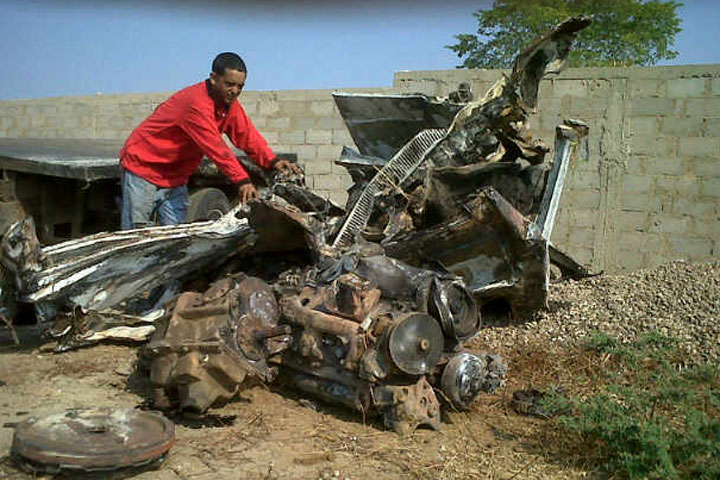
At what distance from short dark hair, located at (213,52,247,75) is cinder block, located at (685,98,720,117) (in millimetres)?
5687

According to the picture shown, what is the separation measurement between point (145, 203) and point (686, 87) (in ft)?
21.1

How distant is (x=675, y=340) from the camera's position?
16.6 feet

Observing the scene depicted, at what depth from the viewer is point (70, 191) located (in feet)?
21.4

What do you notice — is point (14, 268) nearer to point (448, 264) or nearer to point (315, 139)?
point (448, 264)

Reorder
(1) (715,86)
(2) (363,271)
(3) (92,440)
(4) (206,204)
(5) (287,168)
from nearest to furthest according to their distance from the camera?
(3) (92,440)
(2) (363,271)
(5) (287,168)
(4) (206,204)
(1) (715,86)

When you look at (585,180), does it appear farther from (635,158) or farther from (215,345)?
(215,345)

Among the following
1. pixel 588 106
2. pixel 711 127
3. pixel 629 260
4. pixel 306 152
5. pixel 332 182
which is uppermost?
pixel 588 106

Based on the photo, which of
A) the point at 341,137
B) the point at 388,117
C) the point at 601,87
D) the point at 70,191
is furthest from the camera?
the point at 341,137

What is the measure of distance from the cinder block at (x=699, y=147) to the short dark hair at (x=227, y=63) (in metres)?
5.68

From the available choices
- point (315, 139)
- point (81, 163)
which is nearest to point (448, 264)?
point (81, 163)

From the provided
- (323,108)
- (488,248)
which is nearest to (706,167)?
(488,248)

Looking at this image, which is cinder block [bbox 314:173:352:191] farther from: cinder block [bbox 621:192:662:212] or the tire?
cinder block [bbox 621:192:662:212]

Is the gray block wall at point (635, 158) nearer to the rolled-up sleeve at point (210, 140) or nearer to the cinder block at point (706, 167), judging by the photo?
the cinder block at point (706, 167)

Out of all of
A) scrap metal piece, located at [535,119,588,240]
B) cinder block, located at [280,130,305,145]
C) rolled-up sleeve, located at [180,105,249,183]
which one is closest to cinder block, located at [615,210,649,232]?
scrap metal piece, located at [535,119,588,240]
